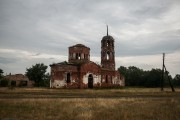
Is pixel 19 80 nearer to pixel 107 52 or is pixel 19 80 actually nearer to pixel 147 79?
pixel 107 52

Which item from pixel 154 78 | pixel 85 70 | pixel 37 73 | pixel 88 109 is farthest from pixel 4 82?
pixel 88 109

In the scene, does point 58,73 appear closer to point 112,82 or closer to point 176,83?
point 112,82

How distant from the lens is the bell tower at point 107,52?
5253 centimetres

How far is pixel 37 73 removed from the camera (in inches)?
2842

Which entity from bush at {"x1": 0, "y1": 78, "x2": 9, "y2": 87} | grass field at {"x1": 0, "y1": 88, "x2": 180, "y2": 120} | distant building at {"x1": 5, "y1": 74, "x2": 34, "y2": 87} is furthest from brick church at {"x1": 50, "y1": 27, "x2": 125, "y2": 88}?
grass field at {"x1": 0, "y1": 88, "x2": 180, "y2": 120}

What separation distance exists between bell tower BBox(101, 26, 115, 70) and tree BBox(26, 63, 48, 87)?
80.6 feet

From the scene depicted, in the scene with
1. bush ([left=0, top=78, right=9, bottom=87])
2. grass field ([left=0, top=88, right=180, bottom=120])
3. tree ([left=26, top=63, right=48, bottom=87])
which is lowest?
grass field ([left=0, top=88, right=180, bottom=120])

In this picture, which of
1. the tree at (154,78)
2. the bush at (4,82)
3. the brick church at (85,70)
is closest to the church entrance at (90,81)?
the brick church at (85,70)

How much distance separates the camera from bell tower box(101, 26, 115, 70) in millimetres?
52531

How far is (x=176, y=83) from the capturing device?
81438 millimetres

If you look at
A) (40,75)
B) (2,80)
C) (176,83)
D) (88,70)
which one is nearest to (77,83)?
(88,70)

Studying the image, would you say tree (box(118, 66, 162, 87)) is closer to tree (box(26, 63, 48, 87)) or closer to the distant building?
tree (box(26, 63, 48, 87))

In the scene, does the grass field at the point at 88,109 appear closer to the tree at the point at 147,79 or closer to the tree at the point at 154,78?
the tree at the point at 154,78

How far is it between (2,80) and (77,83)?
82.6 feet
